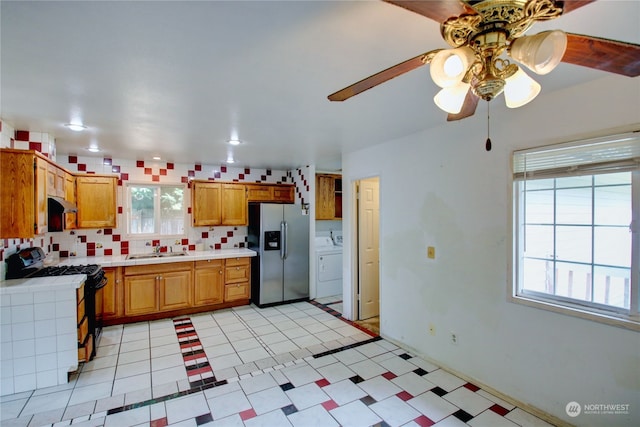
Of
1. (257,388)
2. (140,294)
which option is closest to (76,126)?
(140,294)

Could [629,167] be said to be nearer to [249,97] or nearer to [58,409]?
[249,97]

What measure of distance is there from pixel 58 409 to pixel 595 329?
12.4 feet

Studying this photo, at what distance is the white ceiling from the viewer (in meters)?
1.29

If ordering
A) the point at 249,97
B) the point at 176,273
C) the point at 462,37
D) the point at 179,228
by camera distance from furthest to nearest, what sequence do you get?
the point at 179,228 → the point at 176,273 → the point at 249,97 → the point at 462,37

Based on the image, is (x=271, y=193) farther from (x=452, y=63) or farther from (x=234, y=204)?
(x=452, y=63)

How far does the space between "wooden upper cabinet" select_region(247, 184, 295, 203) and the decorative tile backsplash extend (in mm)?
147

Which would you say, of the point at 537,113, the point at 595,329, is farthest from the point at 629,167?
the point at 595,329

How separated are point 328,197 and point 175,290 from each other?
291cm

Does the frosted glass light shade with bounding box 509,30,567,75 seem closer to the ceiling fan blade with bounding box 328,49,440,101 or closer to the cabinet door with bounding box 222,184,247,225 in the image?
the ceiling fan blade with bounding box 328,49,440,101

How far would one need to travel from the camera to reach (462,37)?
105 centimetres

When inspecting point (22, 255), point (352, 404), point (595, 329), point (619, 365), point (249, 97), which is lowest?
point (352, 404)

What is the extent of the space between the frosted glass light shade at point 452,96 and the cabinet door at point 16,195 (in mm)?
3240

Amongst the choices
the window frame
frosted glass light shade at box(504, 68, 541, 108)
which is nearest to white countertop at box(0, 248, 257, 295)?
the window frame

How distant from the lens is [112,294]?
13.2ft
